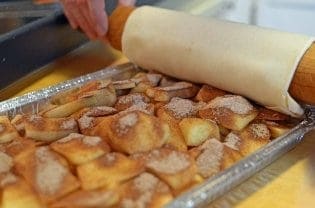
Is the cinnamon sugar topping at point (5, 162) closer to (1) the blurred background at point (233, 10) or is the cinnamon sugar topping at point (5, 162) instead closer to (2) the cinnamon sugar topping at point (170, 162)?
(2) the cinnamon sugar topping at point (170, 162)

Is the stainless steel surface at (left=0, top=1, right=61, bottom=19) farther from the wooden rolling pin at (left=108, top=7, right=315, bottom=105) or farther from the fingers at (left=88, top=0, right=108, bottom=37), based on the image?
the wooden rolling pin at (left=108, top=7, right=315, bottom=105)

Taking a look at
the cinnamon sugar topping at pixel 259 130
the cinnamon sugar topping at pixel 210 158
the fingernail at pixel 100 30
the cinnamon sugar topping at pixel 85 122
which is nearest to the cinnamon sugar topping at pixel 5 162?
the cinnamon sugar topping at pixel 85 122

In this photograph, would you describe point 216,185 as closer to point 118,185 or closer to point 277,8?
point 118,185

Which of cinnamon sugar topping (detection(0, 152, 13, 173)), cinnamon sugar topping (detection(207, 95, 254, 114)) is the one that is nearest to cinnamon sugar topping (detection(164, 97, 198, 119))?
cinnamon sugar topping (detection(207, 95, 254, 114))

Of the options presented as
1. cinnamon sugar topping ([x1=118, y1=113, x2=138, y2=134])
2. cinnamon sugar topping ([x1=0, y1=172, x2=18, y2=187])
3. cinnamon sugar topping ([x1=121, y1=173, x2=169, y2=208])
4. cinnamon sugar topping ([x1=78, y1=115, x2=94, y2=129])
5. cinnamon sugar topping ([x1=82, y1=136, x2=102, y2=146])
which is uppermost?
cinnamon sugar topping ([x1=118, y1=113, x2=138, y2=134])

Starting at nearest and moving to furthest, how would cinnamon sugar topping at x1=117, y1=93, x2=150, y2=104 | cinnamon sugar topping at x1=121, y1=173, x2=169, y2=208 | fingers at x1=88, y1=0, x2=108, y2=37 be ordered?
1. cinnamon sugar topping at x1=121, y1=173, x2=169, y2=208
2. cinnamon sugar topping at x1=117, y1=93, x2=150, y2=104
3. fingers at x1=88, y1=0, x2=108, y2=37

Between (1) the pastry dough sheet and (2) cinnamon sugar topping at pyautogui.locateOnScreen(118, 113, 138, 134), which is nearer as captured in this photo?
(2) cinnamon sugar topping at pyautogui.locateOnScreen(118, 113, 138, 134)

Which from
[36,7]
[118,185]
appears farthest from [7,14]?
[118,185]
